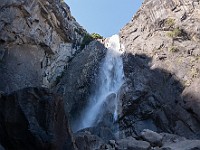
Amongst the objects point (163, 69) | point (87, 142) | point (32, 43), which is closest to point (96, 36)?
point (32, 43)

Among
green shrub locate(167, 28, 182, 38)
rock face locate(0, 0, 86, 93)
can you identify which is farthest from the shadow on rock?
rock face locate(0, 0, 86, 93)

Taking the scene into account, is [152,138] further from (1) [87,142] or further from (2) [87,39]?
(2) [87,39]

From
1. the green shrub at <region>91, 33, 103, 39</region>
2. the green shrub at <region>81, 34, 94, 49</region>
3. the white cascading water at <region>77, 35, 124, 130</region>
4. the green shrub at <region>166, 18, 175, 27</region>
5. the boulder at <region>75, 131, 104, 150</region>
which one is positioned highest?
the green shrub at <region>91, 33, 103, 39</region>

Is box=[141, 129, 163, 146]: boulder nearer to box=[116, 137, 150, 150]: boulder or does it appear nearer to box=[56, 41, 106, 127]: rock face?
box=[116, 137, 150, 150]: boulder

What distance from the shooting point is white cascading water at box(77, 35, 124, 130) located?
25953mm

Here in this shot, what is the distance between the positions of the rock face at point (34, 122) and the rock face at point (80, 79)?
48.3ft

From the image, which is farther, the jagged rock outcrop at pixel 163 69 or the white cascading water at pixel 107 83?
the white cascading water at pixel 107 83

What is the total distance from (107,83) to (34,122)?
59.7ft

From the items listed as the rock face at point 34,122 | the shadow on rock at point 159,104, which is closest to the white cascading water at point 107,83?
the shadow on rock at point 159,104

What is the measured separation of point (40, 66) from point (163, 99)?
1074cm

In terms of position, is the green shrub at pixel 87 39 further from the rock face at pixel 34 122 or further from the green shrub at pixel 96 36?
the rock face at pixel 34 122

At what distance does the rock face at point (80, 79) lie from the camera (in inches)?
1082

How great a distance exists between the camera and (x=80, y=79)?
29.4 m

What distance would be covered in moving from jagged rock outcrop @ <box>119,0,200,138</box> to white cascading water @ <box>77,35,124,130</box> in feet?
3.05
